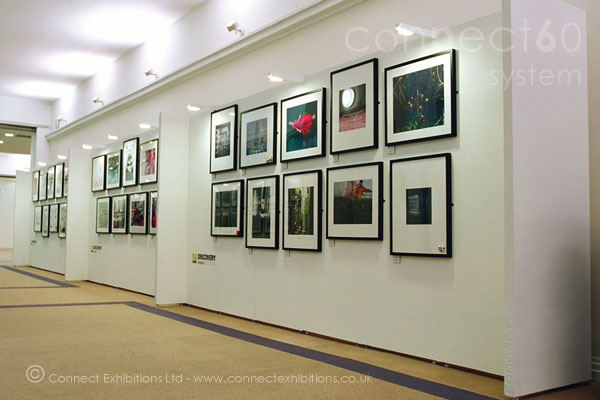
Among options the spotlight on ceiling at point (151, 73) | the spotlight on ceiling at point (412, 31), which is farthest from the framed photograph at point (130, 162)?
the spotlight on ceiling at point (412, 31)

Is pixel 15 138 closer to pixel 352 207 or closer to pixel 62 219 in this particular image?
pixel 62 219

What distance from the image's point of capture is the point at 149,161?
16.0m

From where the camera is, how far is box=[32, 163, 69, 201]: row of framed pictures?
2242cm

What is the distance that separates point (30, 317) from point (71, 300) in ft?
9.82

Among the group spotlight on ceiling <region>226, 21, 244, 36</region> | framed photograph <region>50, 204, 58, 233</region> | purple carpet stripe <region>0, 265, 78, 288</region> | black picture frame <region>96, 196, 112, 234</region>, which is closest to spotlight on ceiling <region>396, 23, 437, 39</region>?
spotlight on ceiling <region>226, 21, 244, 36</region>

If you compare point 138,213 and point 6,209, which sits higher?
point 6,209

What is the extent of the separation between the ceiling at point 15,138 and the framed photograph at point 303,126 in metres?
20.3

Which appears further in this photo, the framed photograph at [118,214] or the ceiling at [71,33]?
the framed photograph at [118,214]

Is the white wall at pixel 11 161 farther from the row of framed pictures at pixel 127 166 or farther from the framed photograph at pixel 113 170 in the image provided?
the framed photograph at pixel 113 170

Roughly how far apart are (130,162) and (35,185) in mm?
11004

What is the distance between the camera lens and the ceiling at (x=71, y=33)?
622 inches

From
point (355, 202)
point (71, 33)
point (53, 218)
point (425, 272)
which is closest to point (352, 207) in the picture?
point (355, 202)

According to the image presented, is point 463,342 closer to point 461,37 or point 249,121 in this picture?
point 461,37

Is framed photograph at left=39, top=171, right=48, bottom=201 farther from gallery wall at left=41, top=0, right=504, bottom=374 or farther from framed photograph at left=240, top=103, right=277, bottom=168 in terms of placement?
framed photograph at left=240, top=103, right=277, bottom=168
